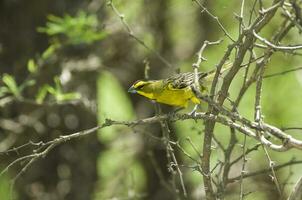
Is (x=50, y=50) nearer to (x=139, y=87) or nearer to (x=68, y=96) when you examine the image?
(x=68, y=96)

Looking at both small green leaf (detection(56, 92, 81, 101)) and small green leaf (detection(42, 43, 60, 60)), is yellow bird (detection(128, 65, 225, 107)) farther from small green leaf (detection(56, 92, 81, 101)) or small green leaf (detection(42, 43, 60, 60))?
small green leaf (detection(42, 43, 60, 60))

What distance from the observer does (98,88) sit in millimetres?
7418

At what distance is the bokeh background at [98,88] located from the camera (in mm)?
6719

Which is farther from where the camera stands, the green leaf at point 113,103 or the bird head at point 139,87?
the green leaf at point 113,103

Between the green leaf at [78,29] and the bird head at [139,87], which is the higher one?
the green leaf at [78,29]

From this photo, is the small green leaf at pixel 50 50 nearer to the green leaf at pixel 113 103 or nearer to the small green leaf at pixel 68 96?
the small green leaf at pixel 68 96

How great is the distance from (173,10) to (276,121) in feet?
5.95

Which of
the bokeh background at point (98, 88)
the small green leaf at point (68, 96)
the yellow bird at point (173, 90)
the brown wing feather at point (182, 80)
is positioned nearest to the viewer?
the brown wing feather at point (182, 80)

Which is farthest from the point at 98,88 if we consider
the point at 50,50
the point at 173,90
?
the point at 173,90

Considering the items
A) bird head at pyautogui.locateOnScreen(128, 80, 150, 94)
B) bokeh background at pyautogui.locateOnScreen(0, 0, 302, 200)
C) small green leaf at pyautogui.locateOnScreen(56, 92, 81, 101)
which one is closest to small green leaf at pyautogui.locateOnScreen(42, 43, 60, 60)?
bokeh background at pyautogui.locateOnScreen(0, 0, 302, 200)

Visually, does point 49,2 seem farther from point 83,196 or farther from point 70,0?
point 83,196

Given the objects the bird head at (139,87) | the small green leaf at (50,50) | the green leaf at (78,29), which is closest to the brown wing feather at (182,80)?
the bird head at (139,87)

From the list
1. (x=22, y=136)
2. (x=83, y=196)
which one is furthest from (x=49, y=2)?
(x=83, y=196)

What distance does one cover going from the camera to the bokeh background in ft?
22.0
